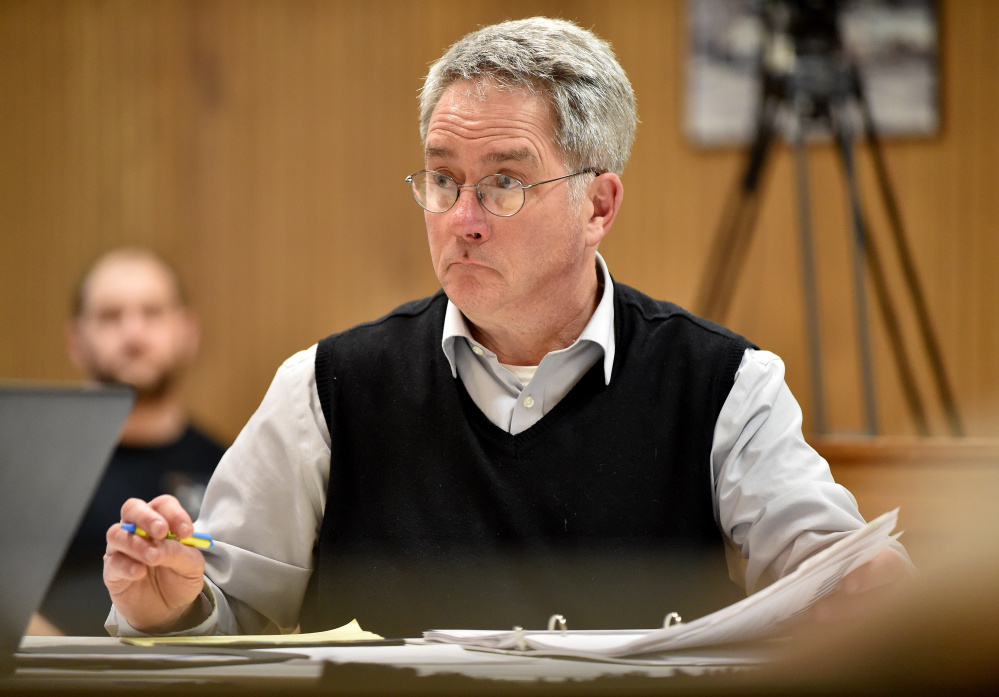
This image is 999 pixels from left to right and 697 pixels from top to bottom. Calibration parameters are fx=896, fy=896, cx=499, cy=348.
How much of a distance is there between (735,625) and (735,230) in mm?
2024

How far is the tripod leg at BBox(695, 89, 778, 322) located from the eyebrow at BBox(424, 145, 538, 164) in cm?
137

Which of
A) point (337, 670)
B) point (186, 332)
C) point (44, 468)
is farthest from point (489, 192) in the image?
point (186, 332)

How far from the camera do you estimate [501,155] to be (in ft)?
3.67

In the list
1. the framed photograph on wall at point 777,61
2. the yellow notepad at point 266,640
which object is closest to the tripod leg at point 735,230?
the framed photograph on wall at point 777,61

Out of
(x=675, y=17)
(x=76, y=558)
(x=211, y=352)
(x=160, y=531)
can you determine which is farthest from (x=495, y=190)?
(x=211, y=352)

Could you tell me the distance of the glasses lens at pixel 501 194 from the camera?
1.13 m

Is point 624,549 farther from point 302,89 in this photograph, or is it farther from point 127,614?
point 302,89

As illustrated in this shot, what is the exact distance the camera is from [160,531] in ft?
2.74

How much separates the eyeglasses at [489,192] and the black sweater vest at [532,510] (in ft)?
0.82

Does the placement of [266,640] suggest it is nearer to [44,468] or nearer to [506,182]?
[44,468]

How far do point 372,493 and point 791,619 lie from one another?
1.94ft

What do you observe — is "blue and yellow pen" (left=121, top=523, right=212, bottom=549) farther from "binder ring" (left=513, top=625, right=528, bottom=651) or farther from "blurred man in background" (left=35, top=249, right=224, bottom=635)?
"blurred man in background" (left=35, top=249, right=224, bottom=635)

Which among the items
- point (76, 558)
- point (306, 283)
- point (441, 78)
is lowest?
point (76, 558)

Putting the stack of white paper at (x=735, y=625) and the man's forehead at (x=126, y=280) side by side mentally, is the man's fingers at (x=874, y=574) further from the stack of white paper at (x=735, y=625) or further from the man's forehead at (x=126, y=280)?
the man's forehead at (x=126, y=280)
